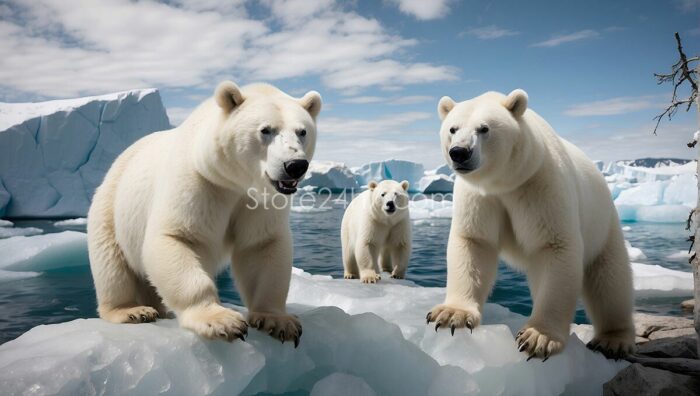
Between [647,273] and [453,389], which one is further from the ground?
[453,389]

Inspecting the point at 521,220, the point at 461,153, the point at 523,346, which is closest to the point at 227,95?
the point at 461,153

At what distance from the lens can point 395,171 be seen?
4366 cm

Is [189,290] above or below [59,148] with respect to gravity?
below

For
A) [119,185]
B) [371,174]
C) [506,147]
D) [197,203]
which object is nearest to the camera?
[197,203]

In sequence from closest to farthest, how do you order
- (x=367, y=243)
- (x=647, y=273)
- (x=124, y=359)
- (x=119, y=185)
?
1. (x=124, y=359)
2. (x=119, y=185)
3. (x=367, y=243)
4. (x=647, y=273)

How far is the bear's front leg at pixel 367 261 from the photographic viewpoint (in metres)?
7.00

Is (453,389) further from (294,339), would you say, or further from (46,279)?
(46,279)

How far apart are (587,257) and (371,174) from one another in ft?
135

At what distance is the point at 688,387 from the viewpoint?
3111 millimetres

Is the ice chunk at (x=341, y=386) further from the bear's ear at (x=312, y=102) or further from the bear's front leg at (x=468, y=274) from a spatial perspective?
the bear's ear at (x=312, y=102)

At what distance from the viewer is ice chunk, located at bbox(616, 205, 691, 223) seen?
22.7 metres

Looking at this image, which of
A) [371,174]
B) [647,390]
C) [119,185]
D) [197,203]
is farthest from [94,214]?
[371,174]

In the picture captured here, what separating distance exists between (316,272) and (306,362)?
8.13 meters

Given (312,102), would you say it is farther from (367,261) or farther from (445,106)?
(367,261)
